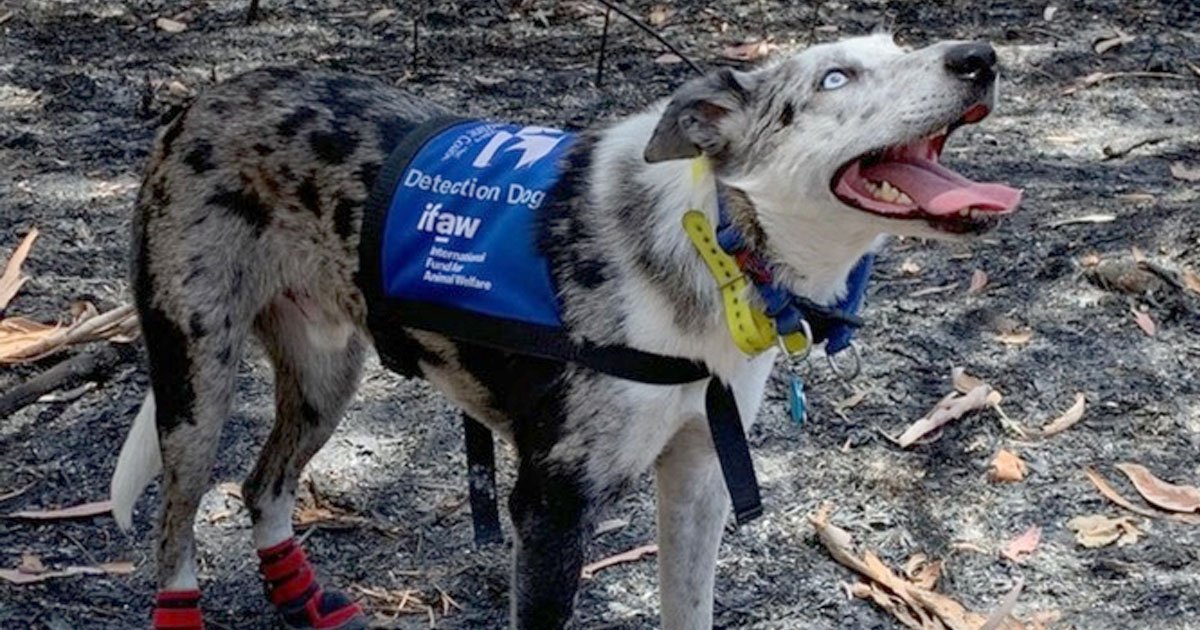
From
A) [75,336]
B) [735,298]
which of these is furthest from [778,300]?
[75,336]

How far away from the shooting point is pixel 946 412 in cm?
539

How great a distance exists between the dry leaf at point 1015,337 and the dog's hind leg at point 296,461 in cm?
232

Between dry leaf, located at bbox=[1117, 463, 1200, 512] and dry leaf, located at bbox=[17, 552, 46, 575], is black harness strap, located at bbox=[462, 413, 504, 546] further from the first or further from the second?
dry leaf, located at bbox=[1117, 463, 1200, 512]

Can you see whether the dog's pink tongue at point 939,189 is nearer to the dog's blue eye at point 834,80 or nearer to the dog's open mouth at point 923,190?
the dog's open mouth at point 923,190

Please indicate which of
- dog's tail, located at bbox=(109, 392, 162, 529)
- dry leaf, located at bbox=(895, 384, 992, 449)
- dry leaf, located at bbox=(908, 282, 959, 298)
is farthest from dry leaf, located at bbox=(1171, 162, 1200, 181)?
dog's tail, located at bbox=(109, 392, 162, 529)

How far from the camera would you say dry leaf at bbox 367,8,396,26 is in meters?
8.89

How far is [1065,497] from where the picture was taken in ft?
16.5

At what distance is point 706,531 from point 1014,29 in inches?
217

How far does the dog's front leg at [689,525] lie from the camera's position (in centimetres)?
395

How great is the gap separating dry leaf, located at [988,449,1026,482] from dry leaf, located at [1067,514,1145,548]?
247mm

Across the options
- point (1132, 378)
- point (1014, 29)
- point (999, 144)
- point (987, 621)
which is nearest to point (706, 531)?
point (987, 621)

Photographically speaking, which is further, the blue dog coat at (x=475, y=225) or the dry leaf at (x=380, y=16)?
the dry leaf at (x=380, y=16)

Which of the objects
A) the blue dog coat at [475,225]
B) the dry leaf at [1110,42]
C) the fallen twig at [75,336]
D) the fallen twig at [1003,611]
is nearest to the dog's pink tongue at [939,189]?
the blue dog coat at [475,225]

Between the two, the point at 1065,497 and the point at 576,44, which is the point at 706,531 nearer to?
the point at 1065,497
